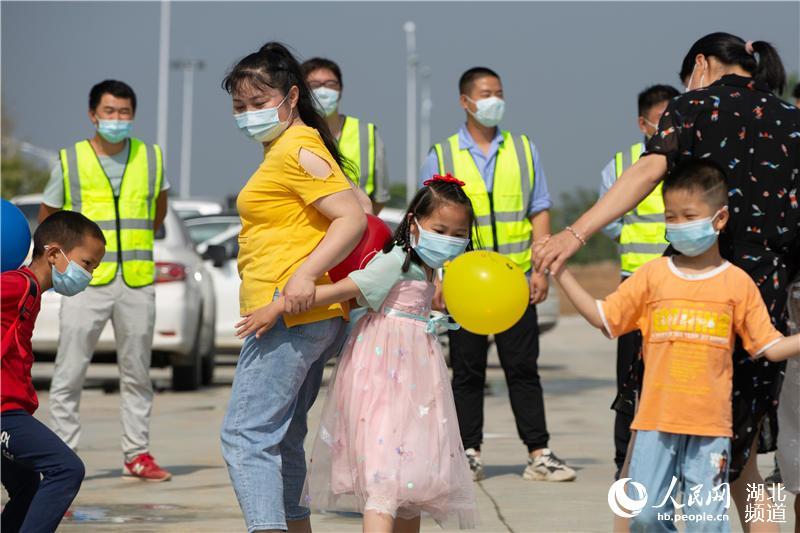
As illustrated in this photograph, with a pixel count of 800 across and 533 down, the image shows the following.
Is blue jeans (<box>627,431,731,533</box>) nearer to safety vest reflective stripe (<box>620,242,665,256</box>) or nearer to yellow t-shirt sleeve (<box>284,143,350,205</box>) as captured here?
yellow t-shirt sleeve (<box>284,143,350,205</box>)

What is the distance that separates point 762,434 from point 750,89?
1.22m

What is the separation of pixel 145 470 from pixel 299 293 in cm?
363

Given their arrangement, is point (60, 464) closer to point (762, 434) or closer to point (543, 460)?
point (762, 434)

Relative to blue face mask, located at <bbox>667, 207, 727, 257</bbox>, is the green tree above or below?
below

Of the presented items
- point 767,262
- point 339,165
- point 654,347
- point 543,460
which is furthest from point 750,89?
point 543,460

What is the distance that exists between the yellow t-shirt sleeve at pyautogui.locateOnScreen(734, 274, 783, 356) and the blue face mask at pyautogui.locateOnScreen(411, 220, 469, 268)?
106cm

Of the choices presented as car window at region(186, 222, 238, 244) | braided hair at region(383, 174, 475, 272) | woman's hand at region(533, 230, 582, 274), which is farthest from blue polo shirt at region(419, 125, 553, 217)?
car window at region(186, 222, 238, 244)

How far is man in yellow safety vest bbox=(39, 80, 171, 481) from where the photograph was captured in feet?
28.1

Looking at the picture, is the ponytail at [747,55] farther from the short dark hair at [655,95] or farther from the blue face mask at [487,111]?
the blue face mask at [487,111]

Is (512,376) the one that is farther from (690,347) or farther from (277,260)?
(690,347)

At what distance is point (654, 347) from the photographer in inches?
203

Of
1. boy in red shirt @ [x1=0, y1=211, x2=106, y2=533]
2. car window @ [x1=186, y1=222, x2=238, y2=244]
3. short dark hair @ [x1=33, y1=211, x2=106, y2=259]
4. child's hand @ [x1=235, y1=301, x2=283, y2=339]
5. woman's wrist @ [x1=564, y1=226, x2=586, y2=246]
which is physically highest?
woman's wrist @ [x1=564, y1=226, x2=586, y2=246]

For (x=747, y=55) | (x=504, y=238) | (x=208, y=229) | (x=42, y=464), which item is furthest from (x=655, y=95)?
(x=208, y=229)

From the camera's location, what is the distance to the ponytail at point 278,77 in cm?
556
